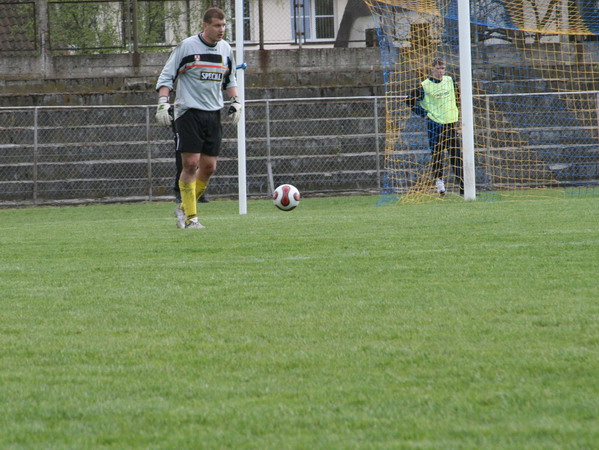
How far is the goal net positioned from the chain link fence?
937 mm

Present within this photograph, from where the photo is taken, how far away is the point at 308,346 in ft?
→ 12.8

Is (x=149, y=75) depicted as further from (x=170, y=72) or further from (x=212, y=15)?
(x=212, y=15)

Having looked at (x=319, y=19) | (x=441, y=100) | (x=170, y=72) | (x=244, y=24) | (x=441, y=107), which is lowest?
(x=170, y=72)

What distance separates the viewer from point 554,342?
3775 mm

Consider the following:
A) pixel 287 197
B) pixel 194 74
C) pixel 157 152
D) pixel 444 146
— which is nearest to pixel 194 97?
pixel 194 74

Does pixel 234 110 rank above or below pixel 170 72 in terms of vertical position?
below

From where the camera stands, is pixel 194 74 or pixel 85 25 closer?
pixel 194 74

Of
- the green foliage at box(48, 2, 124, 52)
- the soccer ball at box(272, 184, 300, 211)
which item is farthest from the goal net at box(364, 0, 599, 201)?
the green foliage at box(48, 2, 124, 52)

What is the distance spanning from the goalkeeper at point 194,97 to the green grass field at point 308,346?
8.33 ft

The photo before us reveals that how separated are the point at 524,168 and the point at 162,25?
29.5ft

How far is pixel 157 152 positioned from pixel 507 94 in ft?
21.4

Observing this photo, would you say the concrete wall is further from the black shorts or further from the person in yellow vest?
the black shorts

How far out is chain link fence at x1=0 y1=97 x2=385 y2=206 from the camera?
19422 mm

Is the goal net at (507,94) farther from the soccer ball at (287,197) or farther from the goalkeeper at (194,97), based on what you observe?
the goalkeeper at (194,97)
